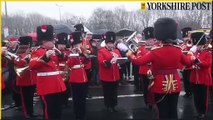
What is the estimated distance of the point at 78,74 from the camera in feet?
22.3

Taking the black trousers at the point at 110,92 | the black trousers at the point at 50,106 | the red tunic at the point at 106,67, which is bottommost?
the black trousers at the point at 110,92

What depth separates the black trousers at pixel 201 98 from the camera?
272 inches

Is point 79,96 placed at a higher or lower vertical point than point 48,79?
lower

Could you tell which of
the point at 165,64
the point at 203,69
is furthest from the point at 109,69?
the point at 165,64

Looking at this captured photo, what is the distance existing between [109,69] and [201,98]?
81.3 inches

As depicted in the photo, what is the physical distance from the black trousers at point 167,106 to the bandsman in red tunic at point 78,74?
1.86 metres

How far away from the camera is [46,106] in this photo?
5.48 metres

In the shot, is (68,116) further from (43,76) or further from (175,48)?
(175,48)

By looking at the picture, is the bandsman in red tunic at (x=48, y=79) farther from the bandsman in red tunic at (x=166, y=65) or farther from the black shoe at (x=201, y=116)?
the black shoe at (x=201, y=116)

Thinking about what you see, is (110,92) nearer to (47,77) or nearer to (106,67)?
(106,67)

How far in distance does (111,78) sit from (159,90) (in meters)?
2.30

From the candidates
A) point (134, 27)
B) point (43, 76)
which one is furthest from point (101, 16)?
point (43, 76)

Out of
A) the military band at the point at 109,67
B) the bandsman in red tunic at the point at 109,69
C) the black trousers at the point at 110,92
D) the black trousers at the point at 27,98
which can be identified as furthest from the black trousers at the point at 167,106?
the black trousers at the point at 27,98

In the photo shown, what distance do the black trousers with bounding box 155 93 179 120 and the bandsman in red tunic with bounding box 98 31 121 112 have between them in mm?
2115
